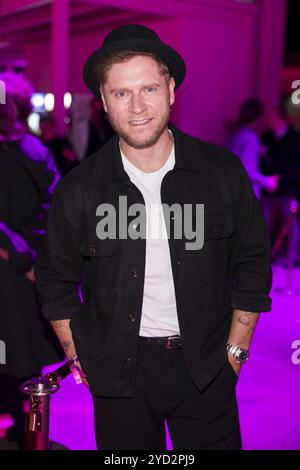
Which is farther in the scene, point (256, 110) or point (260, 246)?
point (256, 110)

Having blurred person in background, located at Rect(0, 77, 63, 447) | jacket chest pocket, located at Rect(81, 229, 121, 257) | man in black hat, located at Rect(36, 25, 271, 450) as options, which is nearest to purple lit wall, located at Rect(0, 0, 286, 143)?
blurred person in background, located at Rect(0, 77, 63, 447)

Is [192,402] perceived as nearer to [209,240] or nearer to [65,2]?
[209,240]

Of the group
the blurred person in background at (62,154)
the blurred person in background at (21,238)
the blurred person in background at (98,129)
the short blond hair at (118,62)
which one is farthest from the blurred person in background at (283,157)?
the short blond hair at (118,62)

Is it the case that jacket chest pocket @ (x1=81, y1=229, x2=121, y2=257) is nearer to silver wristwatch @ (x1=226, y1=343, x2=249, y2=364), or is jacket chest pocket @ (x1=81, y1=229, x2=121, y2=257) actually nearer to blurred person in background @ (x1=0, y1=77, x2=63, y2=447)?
silver wristwatch @ (x1=226, y1=343, x2=249, y2=364)

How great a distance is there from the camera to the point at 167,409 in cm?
204

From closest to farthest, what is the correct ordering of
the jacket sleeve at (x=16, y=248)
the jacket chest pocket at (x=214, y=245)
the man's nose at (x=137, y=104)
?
1. the man's nose at (x=137, y=104)
2. the jacket chest pocket at (x=214, y=245)
3. the jacket sleeve at (x=16, y=248)

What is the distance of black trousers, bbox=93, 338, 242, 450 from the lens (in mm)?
2023

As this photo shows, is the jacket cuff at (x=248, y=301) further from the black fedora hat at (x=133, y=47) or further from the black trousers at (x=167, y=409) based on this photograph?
the black fedora hat at (x=133, y=47)

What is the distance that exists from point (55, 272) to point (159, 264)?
1.18 feet

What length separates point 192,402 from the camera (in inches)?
80.3

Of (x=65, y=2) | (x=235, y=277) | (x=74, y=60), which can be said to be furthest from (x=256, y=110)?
(x=74, y=60)

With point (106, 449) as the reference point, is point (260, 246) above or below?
above

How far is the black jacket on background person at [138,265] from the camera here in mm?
2008

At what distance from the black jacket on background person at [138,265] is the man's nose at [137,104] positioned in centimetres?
21
